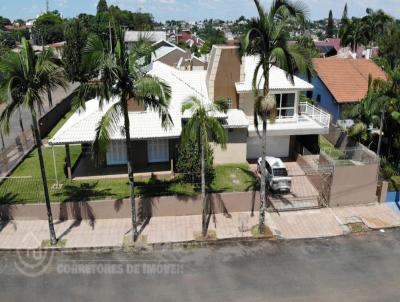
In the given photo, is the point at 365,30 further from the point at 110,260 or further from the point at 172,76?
the point at 110,260

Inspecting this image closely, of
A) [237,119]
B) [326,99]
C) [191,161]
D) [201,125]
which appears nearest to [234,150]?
[237,119]

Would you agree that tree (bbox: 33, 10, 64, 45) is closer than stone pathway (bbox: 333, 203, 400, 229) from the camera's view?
No

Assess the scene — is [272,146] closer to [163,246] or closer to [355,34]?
[163,246]

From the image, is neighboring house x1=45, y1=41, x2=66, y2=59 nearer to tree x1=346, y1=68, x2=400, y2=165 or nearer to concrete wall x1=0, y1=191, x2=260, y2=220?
concrete wall x1=0, y1=191, x2=260, y2=220

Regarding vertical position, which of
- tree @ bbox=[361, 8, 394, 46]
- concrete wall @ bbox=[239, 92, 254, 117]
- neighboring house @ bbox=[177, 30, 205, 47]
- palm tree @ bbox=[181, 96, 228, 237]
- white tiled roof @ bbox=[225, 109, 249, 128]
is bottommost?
white tiled roof @ bbox=[225, 109, 249, 128]

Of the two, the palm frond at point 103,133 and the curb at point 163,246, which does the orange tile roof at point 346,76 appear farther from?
the palm frond at point 103,133

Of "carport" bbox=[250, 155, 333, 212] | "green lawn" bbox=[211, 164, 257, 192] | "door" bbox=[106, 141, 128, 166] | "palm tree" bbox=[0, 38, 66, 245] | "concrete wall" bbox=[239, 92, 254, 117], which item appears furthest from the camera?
"concrete wall" bbox=[239, 92, 254, 117]

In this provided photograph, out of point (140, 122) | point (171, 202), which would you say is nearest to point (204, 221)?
point (171, 202)

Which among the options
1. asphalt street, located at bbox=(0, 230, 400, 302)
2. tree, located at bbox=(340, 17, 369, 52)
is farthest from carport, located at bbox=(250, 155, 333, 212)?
tree, located at bbox=(340, 17, 369, 52)
